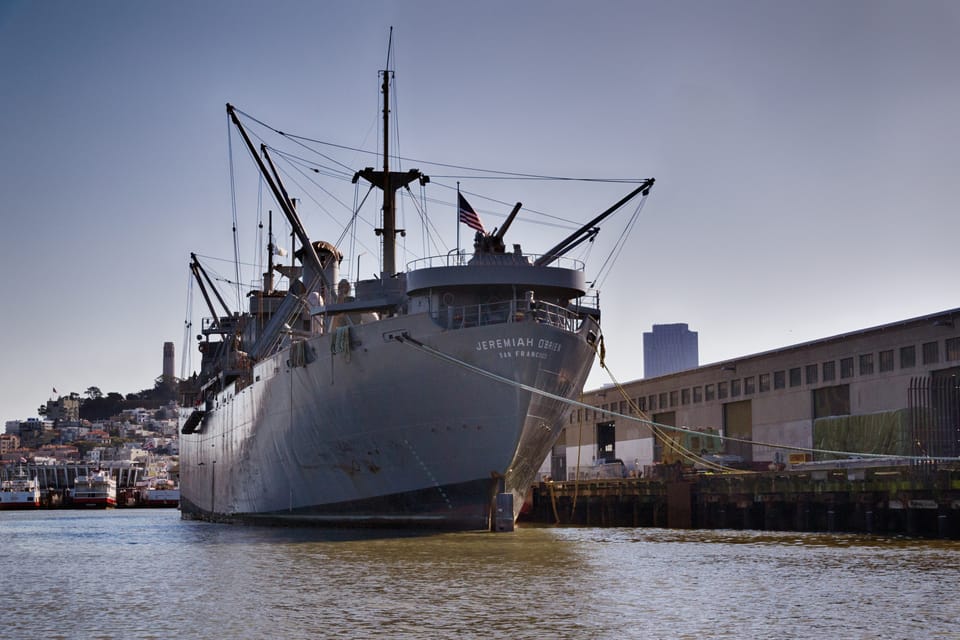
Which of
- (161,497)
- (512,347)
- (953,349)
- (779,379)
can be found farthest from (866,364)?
(161,497)

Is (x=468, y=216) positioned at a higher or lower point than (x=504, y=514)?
higher

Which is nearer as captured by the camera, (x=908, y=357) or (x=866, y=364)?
A: (x=908, y=357)

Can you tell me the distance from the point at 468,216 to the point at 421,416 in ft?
22.5

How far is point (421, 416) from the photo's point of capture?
110 ft

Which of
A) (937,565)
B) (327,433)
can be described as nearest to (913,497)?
(937,565)

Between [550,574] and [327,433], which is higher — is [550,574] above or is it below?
below

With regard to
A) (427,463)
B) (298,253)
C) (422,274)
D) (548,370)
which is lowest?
(427,463)

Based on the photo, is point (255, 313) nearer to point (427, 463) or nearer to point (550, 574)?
point (427, 463)

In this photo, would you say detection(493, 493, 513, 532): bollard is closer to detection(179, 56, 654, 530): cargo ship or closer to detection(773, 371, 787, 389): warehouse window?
detection(179, 56, 654, 530): cargo ship

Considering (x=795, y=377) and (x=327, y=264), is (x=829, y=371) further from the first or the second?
(x=327, y=264)

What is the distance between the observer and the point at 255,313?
5884 centimetres

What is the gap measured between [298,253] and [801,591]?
3219 centimetres

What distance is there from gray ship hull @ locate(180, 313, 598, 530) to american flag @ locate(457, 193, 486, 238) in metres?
3.82

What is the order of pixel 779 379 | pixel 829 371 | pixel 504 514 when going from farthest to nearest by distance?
pixel 779 379, pixel 829 371, pixel 504 514
